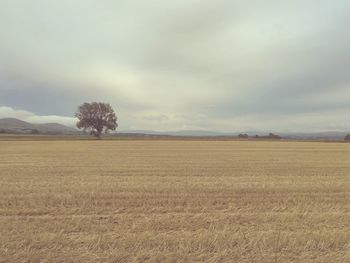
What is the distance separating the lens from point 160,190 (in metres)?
13.3

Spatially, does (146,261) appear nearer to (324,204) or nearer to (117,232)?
(117,232)

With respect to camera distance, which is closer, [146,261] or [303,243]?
[146,261]

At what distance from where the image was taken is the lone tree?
110 metres

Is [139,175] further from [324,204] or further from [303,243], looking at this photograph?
[303,243]

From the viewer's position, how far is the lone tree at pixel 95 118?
361 feet

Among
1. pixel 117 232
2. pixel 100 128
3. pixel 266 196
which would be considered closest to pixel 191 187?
pixel 266 196

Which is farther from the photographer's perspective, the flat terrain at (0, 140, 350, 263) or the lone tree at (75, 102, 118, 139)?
the lone tree at (75, 102, 118, 139)

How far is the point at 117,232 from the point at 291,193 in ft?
23.9

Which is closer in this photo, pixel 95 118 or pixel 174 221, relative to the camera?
pixel 174 221

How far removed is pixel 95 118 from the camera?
110 m

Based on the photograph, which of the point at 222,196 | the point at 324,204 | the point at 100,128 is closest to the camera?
the point at 324,204

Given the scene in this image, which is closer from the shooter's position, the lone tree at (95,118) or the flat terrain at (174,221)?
the flat terrain at (174,221)

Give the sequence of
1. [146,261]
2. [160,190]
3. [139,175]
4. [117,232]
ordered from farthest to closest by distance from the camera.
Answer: [139,175], [160,190], [117,232], [146,261]

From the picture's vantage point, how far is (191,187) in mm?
14117
